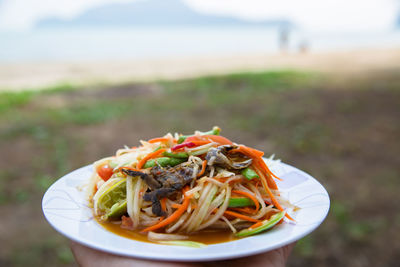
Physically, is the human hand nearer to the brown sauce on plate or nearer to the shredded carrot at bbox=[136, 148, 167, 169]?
the brown sauce on plate

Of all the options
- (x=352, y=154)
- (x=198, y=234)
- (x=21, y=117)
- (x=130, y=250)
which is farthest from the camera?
(x=21, y=117)

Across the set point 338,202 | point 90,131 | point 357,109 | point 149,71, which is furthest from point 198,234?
point 149,71

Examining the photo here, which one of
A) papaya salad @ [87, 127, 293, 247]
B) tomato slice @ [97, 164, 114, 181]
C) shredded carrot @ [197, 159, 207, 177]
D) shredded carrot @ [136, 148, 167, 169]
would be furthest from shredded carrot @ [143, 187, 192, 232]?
tomato slice @ [97, 164, 114, 181]

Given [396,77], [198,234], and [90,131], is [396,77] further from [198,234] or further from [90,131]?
[198,234]

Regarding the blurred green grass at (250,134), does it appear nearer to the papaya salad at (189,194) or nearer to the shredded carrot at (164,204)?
the papaya salad at (189,194)

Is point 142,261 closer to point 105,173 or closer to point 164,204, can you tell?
point 164,204
